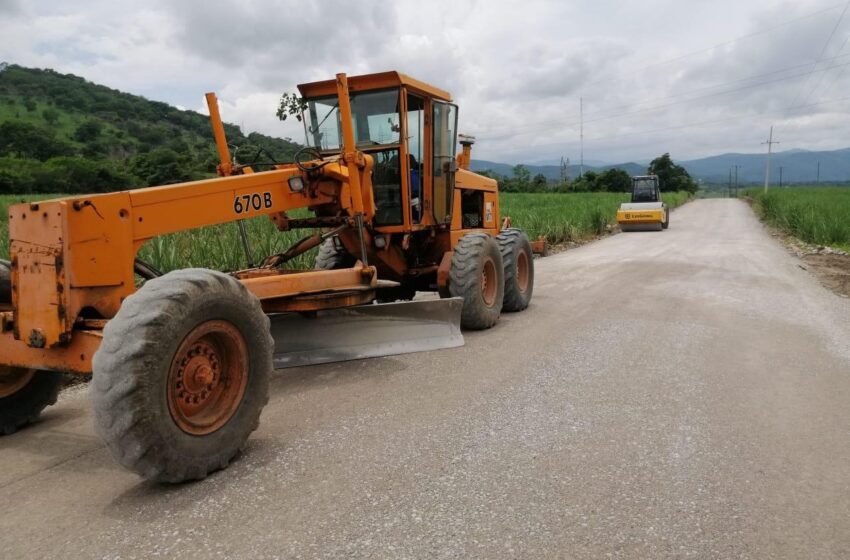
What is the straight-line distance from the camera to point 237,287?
3537 millimetres

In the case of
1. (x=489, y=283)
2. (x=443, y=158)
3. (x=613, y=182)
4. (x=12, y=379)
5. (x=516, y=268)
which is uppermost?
(x=613, y=182)

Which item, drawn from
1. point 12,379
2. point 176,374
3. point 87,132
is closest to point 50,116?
point 87,132

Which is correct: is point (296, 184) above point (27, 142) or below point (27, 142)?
below

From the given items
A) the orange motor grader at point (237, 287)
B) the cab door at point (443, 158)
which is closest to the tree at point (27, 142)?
the cab door at point (443, 158)

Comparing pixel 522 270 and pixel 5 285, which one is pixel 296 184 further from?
pixel 522 270

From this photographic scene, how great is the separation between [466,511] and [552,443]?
0.97 metres

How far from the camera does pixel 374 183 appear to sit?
641 cm

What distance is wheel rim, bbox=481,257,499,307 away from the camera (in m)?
7.26

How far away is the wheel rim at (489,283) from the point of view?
7263 mm

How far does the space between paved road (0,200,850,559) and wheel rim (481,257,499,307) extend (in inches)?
47.8

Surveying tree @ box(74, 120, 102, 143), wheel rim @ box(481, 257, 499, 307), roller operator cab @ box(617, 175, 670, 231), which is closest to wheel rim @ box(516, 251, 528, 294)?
wheel rim @ box(481, 257, 499, 307)

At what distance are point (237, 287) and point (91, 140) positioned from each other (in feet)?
243

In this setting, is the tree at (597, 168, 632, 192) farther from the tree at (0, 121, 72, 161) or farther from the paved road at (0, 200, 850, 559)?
the paved road at (0, 200, 850, 559)

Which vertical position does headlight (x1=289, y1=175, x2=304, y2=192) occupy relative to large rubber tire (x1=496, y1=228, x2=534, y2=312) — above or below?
above
